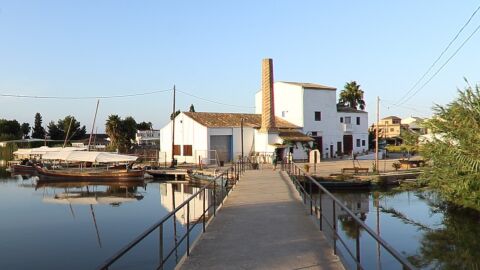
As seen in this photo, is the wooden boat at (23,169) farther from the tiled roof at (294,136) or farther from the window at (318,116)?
the window at (318,116)

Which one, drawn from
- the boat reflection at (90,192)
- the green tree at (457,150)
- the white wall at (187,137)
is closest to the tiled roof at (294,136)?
the white wall at (187,137)

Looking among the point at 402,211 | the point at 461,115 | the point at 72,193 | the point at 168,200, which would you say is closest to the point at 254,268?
the point at 461,115

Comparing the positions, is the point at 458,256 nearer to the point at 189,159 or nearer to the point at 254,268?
the point at 254,268

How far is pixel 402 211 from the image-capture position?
22.9 metres

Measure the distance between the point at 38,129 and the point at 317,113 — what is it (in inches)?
3409

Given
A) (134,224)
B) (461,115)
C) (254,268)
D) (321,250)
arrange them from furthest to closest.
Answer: (134,224) → (461,115) → (321,250) → (254,268)

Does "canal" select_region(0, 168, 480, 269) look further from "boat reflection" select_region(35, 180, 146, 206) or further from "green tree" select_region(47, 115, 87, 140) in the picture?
"green tree" select_region(47, 115, 87, 140)

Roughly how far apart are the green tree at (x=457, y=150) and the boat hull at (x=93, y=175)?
27348 mm

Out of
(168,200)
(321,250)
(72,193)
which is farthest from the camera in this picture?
(72,193)

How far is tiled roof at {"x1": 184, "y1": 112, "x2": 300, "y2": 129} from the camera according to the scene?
4397 cm

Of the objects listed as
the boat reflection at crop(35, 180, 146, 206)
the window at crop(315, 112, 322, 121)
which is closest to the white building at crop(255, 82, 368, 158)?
→ the window at crop(315, 112, 322, 121)

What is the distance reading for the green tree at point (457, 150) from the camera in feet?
57.6

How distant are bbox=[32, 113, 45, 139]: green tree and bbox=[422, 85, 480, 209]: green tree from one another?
10365cm

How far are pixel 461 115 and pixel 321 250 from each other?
13.4 meters
